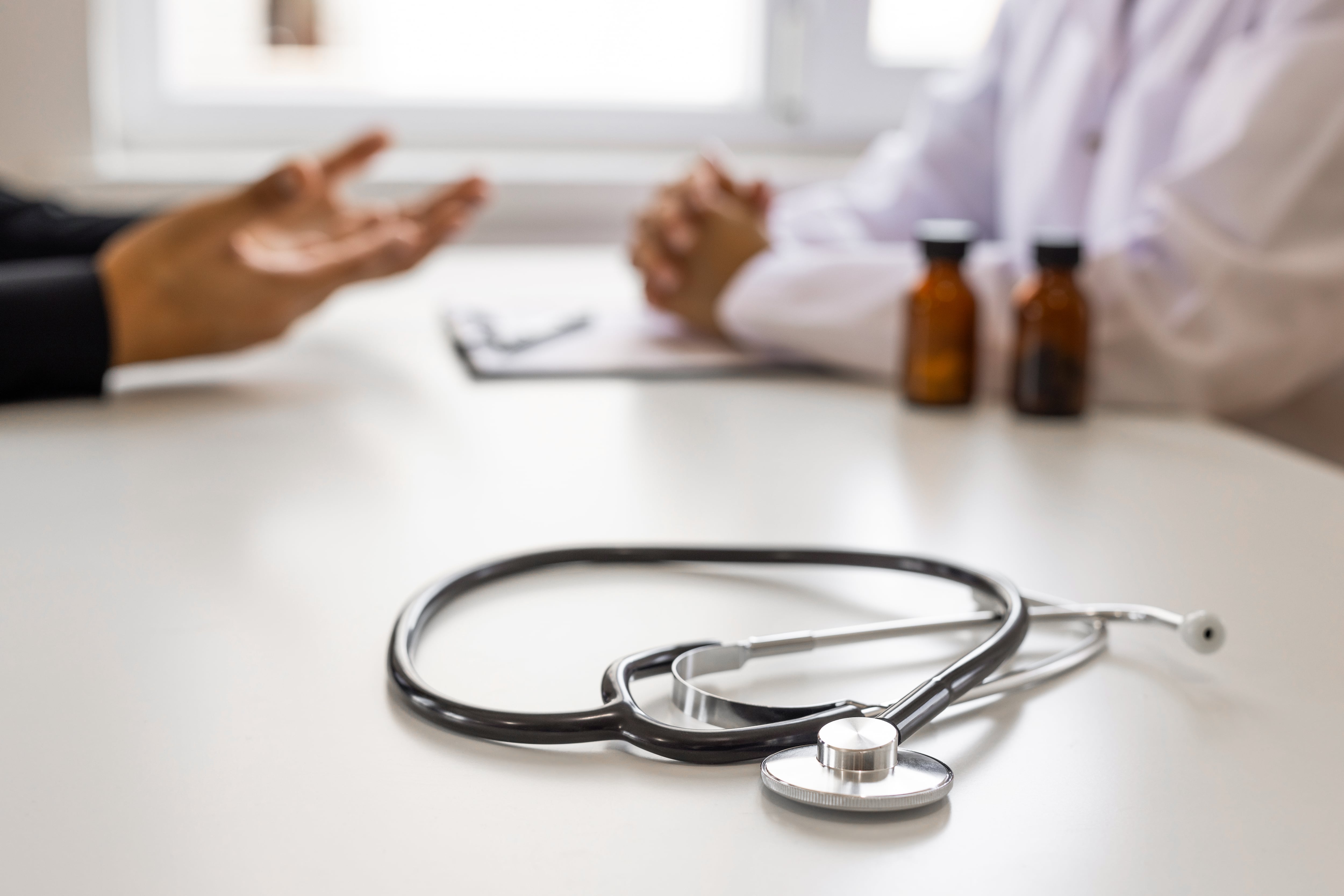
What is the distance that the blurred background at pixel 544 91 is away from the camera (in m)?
1.92

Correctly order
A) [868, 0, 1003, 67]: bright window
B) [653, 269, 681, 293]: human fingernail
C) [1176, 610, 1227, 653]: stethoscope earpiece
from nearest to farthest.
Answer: [1176, 610, 1227, 653]: stethoscope earpiece < [653, 269, 681, 293]: human fingernail < [868, 0, 1003, 67]: bright window

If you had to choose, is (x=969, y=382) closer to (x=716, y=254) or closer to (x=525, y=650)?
(x=716, y=254)

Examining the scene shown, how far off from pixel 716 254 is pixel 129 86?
121 centimetres

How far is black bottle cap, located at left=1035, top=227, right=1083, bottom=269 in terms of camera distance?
86 cm

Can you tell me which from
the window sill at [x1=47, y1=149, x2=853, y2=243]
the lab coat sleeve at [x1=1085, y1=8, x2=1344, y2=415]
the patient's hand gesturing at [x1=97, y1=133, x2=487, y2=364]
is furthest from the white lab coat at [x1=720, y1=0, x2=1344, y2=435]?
the window sill at [x1=47, y1=149, x2=853, y2=243]

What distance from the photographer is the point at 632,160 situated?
6.78 ft

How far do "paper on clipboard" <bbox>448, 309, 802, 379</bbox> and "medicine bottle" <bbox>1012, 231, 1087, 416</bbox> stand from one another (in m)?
0.22

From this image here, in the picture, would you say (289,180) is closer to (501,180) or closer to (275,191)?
(275,191)

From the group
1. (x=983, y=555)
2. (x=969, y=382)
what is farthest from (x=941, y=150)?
(x=983, y=555)

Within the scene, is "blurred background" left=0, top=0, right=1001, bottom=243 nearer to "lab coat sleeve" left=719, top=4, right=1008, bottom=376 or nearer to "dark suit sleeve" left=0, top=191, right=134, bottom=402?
"lab coat sleeve" left=719, top=4, right=1008, bottom=376

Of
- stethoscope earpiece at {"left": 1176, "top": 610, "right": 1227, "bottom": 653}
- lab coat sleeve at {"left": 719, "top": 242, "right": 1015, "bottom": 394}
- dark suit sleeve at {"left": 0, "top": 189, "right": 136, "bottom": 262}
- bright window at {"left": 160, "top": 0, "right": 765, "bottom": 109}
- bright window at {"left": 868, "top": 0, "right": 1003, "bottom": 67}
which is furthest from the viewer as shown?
bright window at {"left": 868, "top": 0, "right": 1003, "bottom": 67}

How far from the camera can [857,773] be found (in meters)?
0.35

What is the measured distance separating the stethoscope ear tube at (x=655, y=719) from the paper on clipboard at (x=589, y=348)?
1.81 ft

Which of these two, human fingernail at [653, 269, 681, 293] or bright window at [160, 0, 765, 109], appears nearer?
human fingernail at [653, 269, 681, 293]
